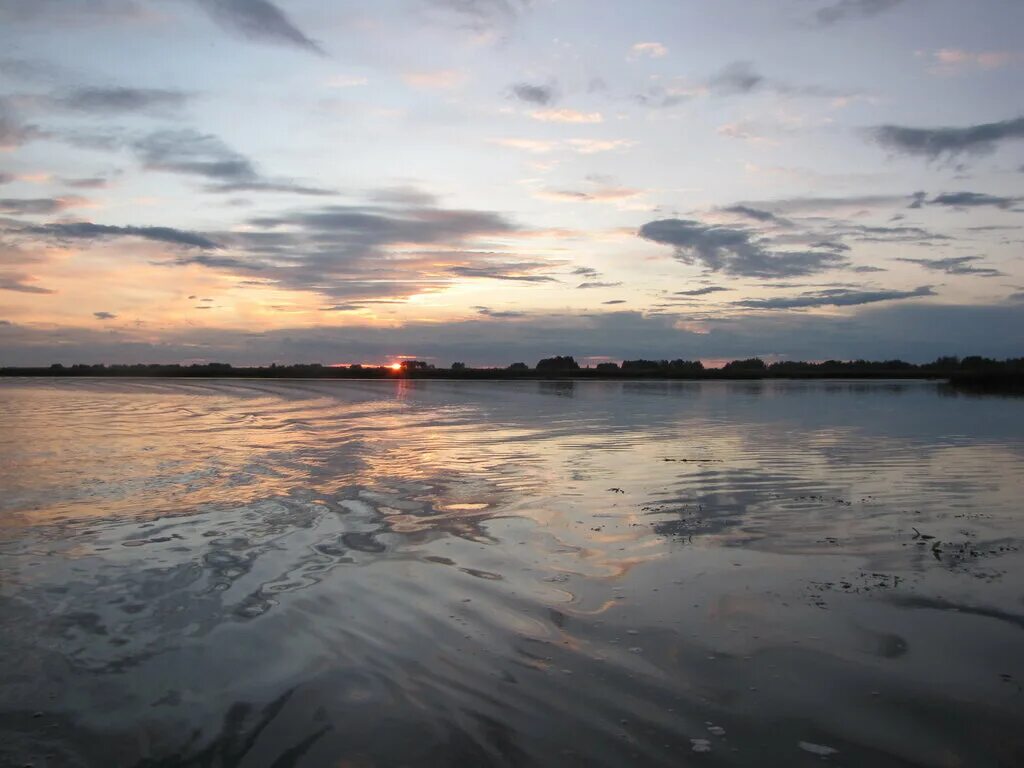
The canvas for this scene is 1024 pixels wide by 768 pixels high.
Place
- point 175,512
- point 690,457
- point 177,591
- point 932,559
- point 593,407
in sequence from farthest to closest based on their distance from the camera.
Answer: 1. point 593,407
2. point 690,457
3. point 175,512
4. point 932,559
5. point 177,591

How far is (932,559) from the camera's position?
1033 cm

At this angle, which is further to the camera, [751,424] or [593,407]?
[593,407]

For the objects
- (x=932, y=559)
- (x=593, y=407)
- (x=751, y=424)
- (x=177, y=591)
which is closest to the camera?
(x=177, y=591)

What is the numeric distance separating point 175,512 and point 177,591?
17.0ft

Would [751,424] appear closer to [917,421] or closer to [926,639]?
[917,421]

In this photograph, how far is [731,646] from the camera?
732 cm

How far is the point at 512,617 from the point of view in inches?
321

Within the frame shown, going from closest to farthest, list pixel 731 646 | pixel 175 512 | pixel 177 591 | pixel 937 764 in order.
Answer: pixel 937 764 → pixel 731 646 → pixel 177 591 → pixel 175 512

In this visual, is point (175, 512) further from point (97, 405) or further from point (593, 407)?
point (97, 405)

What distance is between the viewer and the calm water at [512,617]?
5.62m

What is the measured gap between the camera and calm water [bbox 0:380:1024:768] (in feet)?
18.4

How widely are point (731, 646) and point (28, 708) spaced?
614cm

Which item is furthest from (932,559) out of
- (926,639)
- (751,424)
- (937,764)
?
(751,424)

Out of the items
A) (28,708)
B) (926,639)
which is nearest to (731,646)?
(926,639)
